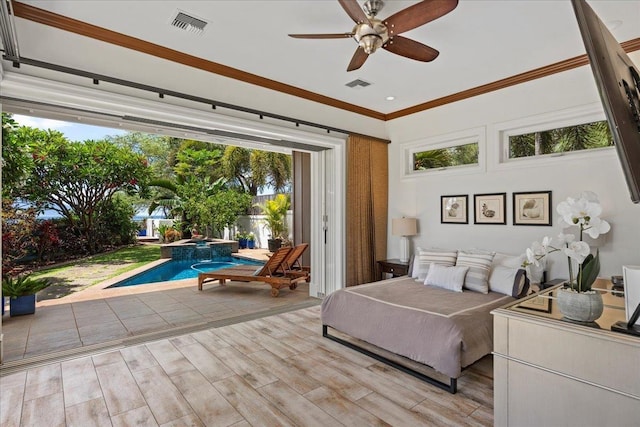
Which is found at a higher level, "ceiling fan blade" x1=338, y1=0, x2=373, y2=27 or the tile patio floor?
"ceiling fan blade" x1=338, y1=0, x2=373, y2=27

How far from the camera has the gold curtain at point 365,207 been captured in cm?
510

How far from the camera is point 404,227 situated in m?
4.95

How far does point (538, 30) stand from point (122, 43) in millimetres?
3824

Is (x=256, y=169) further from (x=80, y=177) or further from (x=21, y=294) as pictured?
(x=21, y=294)

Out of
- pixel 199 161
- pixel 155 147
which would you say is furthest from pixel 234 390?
pixel 155 147

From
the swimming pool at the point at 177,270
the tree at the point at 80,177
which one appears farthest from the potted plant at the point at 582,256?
the tree at the point at 80,177

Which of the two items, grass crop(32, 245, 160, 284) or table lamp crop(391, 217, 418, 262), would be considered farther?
grass crop(32, 245, 160, 284)

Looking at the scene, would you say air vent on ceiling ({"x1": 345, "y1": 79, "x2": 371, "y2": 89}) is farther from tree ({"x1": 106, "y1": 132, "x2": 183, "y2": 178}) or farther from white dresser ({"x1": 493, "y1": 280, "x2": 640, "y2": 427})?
tree ({"x1": 106, "y1": 132, "x2": 183, "y2": 178})

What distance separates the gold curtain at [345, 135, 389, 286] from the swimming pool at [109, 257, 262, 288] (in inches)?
132

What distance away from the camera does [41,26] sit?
2.77 m

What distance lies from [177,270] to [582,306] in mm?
8649

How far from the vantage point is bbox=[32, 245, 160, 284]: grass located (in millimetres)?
7629

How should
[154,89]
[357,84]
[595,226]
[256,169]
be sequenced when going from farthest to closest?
[256,169], [357,84], [154,89], [595,226]

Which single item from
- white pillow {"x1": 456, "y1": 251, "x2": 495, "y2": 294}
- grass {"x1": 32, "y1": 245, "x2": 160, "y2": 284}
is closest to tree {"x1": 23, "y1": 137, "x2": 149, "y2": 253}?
grass {"x1": 32, "y1": 245, "x2": 160, "y2": 284}
